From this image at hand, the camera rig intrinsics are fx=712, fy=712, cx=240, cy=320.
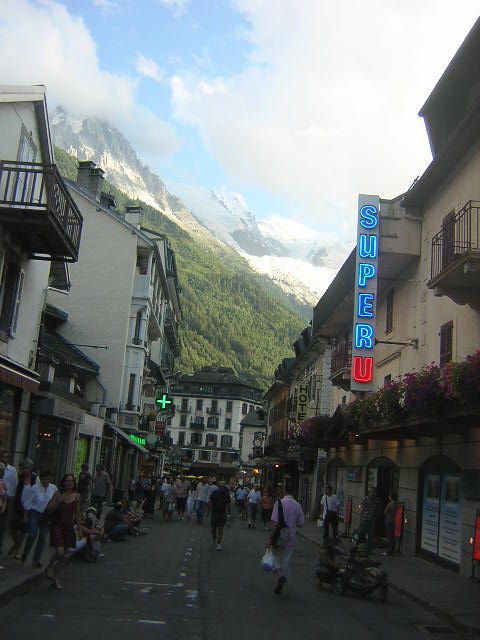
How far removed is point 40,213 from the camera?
15.3m

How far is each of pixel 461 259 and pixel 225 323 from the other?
156 metres

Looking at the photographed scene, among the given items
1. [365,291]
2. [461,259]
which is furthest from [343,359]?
[461,259]

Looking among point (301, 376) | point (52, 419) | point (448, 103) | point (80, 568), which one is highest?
point (448, 103)

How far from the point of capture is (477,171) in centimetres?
1667

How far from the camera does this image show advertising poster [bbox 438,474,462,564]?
54.0 ft

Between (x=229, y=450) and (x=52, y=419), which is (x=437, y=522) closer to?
(x=52, y=419)

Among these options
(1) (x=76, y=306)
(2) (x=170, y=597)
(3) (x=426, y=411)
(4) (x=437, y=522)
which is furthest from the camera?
(1) (x=76, y=306)

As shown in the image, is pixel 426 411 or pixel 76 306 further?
pixel 76 306

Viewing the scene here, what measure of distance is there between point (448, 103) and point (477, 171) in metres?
3.48

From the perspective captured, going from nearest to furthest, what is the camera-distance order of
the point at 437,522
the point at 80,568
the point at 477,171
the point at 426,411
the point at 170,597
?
1. the point at 170,597
2. the point at 80,568
3. the point at 426,411
4. the point at 477,171
5. the point at 437,522

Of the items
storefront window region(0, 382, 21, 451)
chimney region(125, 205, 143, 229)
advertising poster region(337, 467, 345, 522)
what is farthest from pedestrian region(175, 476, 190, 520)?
chimney region(125, 205, 143, 229)

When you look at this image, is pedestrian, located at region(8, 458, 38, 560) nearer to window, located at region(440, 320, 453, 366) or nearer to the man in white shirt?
the man in white shirt

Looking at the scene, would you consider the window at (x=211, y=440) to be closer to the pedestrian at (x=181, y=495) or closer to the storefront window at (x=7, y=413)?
the pedestrian at (x=181, y=495)

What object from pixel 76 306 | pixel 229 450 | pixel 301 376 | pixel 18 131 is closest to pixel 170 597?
pixel 18 131
